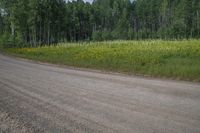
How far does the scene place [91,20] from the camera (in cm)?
11100

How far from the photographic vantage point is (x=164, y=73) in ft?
49.3

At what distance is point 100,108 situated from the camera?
787cm

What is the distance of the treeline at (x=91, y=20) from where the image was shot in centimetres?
6088

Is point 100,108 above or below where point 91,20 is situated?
below

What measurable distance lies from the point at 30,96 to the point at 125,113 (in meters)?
3.66

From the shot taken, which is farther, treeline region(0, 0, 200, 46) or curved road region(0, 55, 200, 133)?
treeline region(0, 0, 200, 46)

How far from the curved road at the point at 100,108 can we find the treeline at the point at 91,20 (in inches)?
1890

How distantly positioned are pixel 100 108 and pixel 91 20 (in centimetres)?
10460

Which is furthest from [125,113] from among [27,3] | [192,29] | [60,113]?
[192,29]

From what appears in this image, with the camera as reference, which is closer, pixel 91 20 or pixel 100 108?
pixel 100 108

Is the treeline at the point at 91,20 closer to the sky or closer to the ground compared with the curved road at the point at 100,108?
closer to the sky

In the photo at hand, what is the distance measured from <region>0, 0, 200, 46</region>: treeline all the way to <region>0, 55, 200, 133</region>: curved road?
48012 mm

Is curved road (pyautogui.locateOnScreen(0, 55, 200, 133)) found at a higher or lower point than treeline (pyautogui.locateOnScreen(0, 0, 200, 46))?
lower

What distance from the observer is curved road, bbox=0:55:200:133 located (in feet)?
20.6
